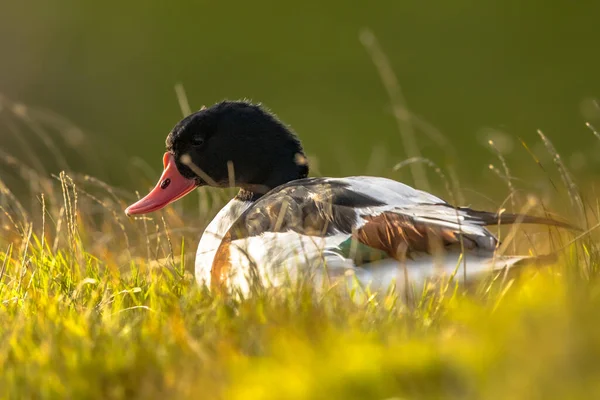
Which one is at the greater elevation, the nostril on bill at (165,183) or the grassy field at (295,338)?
the nostril on bill at (165,183)

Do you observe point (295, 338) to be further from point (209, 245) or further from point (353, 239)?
point (209, 245)

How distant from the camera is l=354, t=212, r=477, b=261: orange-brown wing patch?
13.1 feet

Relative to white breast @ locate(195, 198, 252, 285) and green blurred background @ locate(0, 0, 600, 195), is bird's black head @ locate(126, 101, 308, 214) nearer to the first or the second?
white breast @ locate(195, 198, 252, 285)

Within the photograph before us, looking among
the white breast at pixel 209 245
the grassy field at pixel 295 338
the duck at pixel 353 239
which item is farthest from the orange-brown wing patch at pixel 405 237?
the white breast at pixel 209 245

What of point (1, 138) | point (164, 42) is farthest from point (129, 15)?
point (1, 138)

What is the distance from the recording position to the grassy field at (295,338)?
2260mm

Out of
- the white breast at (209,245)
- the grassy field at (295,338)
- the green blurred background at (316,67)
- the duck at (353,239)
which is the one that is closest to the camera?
the grassy field at (295,338)

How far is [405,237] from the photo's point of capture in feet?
13.2

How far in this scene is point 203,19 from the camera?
29812 millimetres

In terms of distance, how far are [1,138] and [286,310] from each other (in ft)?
73.0

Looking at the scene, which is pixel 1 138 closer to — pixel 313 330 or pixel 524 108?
pixel 524 108

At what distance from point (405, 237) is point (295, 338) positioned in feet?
4.13

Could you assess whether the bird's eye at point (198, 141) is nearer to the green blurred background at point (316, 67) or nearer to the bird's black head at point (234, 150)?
the bird's black head at point (234, 150)

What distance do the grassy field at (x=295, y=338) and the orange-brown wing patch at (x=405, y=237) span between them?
7.8 inches
